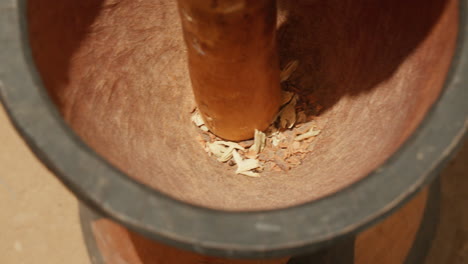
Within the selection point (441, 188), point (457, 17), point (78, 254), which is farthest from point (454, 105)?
point (78, 254)

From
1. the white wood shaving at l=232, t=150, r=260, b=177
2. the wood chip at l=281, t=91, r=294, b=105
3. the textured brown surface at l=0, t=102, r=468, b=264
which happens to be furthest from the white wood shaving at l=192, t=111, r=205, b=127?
the textured brown surface at l=0, t=102, r=468, b=264

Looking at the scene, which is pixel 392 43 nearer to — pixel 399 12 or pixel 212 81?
pixel 399 12

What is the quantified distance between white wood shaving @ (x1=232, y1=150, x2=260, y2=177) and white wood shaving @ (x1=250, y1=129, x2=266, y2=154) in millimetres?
42

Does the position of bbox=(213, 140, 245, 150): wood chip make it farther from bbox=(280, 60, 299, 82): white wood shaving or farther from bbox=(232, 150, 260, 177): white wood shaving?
bbox=(280, 60, 299, 82): white wood shaving

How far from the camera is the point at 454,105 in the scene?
0.86 metres

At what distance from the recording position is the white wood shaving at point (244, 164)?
134cm

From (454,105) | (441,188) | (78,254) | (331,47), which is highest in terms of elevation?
(454,105)

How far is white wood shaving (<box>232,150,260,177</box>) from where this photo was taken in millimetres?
1339

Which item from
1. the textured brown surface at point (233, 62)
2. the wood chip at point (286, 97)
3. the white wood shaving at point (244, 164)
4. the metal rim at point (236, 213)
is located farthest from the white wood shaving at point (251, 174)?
the metal rim at point (236, 213)

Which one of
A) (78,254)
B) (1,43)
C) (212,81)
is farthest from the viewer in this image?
(78,254)

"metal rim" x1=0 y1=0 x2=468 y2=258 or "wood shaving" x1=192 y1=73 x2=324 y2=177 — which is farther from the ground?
"metal rim" x1=0 y1=0 x2=468 y2=258

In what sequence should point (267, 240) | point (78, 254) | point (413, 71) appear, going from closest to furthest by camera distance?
point (267, 240)
point (413, 71)
point (78, 254)

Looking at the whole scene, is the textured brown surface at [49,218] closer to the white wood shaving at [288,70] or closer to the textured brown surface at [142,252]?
the textured brown surface at [142,252]

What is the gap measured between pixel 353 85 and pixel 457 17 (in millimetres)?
367
